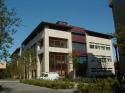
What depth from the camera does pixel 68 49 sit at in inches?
2539

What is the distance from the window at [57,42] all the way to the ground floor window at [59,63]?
2.59m

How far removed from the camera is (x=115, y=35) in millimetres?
18688

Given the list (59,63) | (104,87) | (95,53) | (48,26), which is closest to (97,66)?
(95,53)

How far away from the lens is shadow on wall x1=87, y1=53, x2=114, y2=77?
70.6 metres

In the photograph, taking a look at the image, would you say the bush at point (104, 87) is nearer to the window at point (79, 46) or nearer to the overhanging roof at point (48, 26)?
the overhanging roof at point (48, 26)


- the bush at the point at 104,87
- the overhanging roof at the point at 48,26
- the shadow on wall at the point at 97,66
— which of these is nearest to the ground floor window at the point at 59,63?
the overhanging roof at the point at 48,26

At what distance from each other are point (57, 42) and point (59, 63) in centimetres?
610

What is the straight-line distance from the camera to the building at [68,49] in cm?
6106

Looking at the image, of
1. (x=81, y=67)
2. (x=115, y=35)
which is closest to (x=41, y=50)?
(x=81, y=67)

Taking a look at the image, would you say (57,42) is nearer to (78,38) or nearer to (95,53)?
(78,38)

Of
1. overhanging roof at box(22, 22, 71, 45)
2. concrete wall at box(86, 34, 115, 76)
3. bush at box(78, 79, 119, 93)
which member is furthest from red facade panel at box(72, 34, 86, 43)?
bush at box(78, 79, 119, 93)

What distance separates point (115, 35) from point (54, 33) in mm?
44438

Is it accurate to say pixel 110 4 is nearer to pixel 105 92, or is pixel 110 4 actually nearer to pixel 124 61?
pixel 124 61

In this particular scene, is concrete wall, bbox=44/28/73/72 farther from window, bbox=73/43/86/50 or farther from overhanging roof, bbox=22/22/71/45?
window, bbox=73/43/86/50
